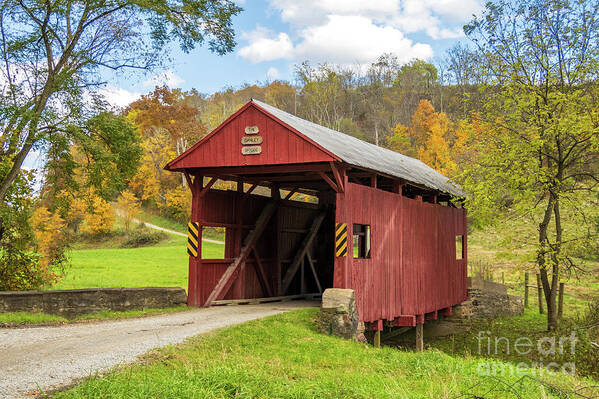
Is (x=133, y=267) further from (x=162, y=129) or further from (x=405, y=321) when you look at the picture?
(x=162, y=129)

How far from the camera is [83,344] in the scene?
822cm

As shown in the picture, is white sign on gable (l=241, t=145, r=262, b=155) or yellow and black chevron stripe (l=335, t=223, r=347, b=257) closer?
yellow and black chevron stripe (l=335, t=223, r=347, b=257)

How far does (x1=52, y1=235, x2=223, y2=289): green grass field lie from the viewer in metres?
21.2

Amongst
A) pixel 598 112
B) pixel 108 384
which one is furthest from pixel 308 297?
pixel 108 384

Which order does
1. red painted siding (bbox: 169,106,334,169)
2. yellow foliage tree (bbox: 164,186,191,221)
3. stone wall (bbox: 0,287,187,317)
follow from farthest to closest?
yellow foliage tree (bbox: 164,186,191,221) < red painted siding (bbox: 169,106,334,169) < stone wall (bbox: 0,287,187,317)

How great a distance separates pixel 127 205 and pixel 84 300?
26370 millimetres

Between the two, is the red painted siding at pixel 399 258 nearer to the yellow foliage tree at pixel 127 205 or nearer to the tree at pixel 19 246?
the tree at pixel 19 246

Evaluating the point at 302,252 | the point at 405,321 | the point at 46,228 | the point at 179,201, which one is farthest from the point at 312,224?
the point at 179,201

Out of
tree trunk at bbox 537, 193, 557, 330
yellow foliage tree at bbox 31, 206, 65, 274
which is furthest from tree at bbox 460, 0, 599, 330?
yellow foliage tree at bbox 31, 206, 65, 274

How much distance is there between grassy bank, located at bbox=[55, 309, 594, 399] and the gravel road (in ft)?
1.58

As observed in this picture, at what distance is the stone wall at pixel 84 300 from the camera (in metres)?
11.3

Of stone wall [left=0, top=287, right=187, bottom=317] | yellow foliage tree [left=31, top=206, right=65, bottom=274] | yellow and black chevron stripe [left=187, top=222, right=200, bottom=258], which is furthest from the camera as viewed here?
yellow foliage tree [left=31, top=206, right=65, bottom=274]

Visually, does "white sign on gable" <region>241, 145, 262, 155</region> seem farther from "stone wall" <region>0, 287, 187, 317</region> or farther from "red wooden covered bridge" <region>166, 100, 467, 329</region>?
"stone wall" <region>0, 287, 187, 317</region>

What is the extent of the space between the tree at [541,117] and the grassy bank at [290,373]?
6712mm
